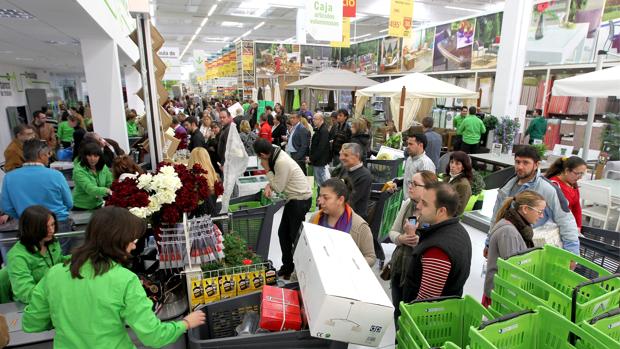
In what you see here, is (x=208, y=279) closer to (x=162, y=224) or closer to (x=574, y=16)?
(x=162, y=224)

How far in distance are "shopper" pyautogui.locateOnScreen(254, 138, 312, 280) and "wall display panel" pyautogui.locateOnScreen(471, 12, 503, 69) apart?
901 centimetres

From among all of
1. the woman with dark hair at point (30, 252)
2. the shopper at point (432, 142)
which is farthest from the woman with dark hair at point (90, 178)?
the shopper at point (432, 142)

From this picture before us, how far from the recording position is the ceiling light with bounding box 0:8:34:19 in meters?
4.63

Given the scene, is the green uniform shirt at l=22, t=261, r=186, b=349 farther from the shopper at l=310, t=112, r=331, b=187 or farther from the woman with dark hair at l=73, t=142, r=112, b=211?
the shopper at l=310, t=112, r=331, b=187

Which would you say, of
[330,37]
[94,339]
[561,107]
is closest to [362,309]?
[94,339]

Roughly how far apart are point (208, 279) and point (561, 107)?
10.1 meters

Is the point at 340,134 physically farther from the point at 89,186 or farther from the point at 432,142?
the point at 89,186

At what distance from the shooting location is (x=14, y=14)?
4.91m

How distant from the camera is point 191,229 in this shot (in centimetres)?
246

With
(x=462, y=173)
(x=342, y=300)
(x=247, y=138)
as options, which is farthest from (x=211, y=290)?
(x=247, y=138)

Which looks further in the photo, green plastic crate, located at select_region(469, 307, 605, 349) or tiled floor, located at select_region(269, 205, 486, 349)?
tiled floor, located at select_region(269, 205, 486, 349)

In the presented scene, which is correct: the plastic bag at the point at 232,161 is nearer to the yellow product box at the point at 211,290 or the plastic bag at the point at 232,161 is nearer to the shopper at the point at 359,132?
the yellow product box at the point at 211,290

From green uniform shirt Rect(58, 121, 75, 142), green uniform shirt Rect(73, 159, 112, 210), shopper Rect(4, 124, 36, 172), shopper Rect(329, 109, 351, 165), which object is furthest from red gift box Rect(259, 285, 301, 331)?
green uniform shirt Rect(58, 121, 75, 142)

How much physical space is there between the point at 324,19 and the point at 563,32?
576 cm
